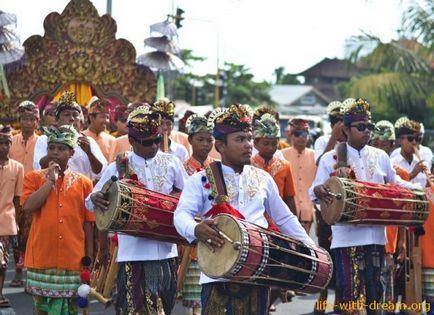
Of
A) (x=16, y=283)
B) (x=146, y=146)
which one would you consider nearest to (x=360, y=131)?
(x=146, y=146)

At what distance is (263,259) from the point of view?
5.95 meters

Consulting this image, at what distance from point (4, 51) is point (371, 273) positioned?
30.4 feet

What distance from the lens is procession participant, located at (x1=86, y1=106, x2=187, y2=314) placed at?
7395 millimetres

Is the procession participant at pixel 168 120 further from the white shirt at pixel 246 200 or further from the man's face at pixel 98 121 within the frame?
the white shirt at pixel 246 200

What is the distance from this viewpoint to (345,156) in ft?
28.2

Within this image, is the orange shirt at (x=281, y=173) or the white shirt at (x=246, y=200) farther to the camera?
the orange shirt at (x=281, y=173)

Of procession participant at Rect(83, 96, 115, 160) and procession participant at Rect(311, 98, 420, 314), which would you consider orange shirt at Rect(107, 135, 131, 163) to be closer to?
procession participant at Rect(83, 96, 115, 160)

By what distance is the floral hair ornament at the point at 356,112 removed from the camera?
28.0 feet

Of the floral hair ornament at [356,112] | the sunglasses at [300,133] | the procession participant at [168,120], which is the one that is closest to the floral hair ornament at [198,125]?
the procession participant at [168,120]

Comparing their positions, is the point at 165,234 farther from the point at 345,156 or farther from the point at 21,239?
the point at 21,239

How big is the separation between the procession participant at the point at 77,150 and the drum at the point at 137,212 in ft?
7.57

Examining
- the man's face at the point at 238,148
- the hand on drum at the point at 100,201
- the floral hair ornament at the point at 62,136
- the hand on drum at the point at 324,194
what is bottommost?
the hand on drum at the point at 100,201

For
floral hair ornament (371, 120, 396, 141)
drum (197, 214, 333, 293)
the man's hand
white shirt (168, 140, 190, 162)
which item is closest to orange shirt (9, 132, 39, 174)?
white shirt (168, 140, 190, 162)

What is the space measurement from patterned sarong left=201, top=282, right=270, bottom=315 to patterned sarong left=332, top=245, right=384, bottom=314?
2.20 m
